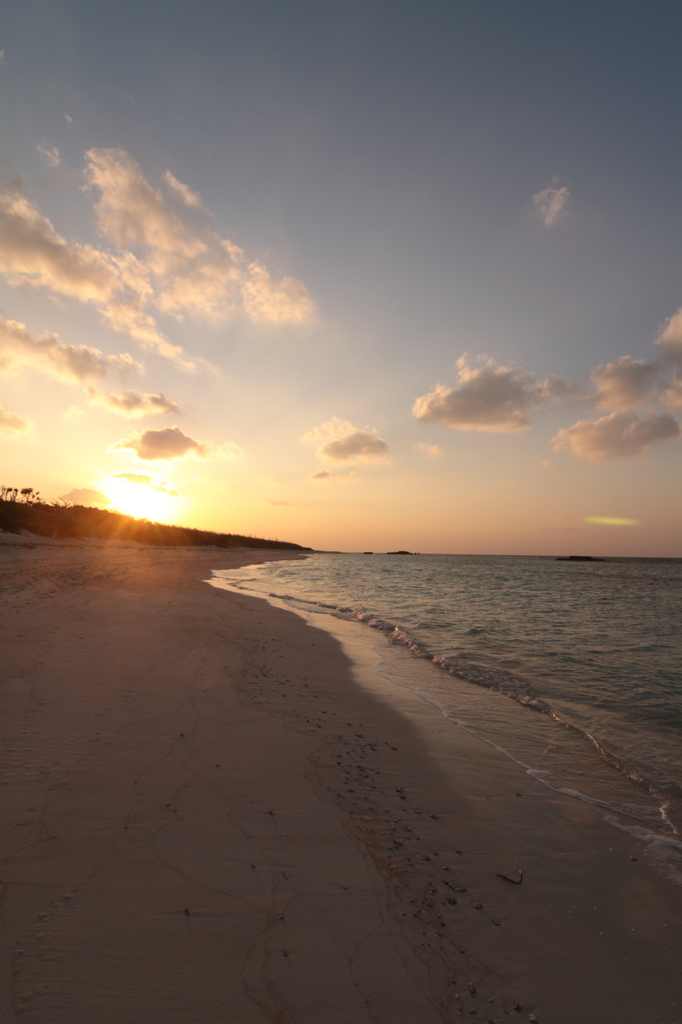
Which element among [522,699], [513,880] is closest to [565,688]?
[522,699]

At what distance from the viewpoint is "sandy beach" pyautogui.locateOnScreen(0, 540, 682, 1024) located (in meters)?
2.87

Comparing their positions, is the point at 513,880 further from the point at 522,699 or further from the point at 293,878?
the point at 522,699

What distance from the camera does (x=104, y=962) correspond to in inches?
113

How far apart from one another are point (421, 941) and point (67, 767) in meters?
4.01

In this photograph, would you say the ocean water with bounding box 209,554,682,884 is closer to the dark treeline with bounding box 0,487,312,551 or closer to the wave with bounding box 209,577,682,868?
the wave with bounding box 209,577,682,868

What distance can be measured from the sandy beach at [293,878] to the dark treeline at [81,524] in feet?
150

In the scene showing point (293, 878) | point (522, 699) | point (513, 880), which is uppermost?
point (293, 878)

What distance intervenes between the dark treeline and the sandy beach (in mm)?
45789

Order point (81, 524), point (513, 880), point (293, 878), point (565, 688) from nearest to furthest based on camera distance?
1. point (293, 878)
2. point (513, 880)
3. point (565, 688)
4. point (81, 524)

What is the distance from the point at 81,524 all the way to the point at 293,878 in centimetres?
6023

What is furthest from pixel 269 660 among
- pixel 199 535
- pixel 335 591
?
pixel 199 535

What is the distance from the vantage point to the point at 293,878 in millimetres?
3824

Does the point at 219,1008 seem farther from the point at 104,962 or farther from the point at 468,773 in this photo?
the point at 468,773

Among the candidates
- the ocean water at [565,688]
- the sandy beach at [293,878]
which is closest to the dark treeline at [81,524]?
the ocean water at [565,688]
